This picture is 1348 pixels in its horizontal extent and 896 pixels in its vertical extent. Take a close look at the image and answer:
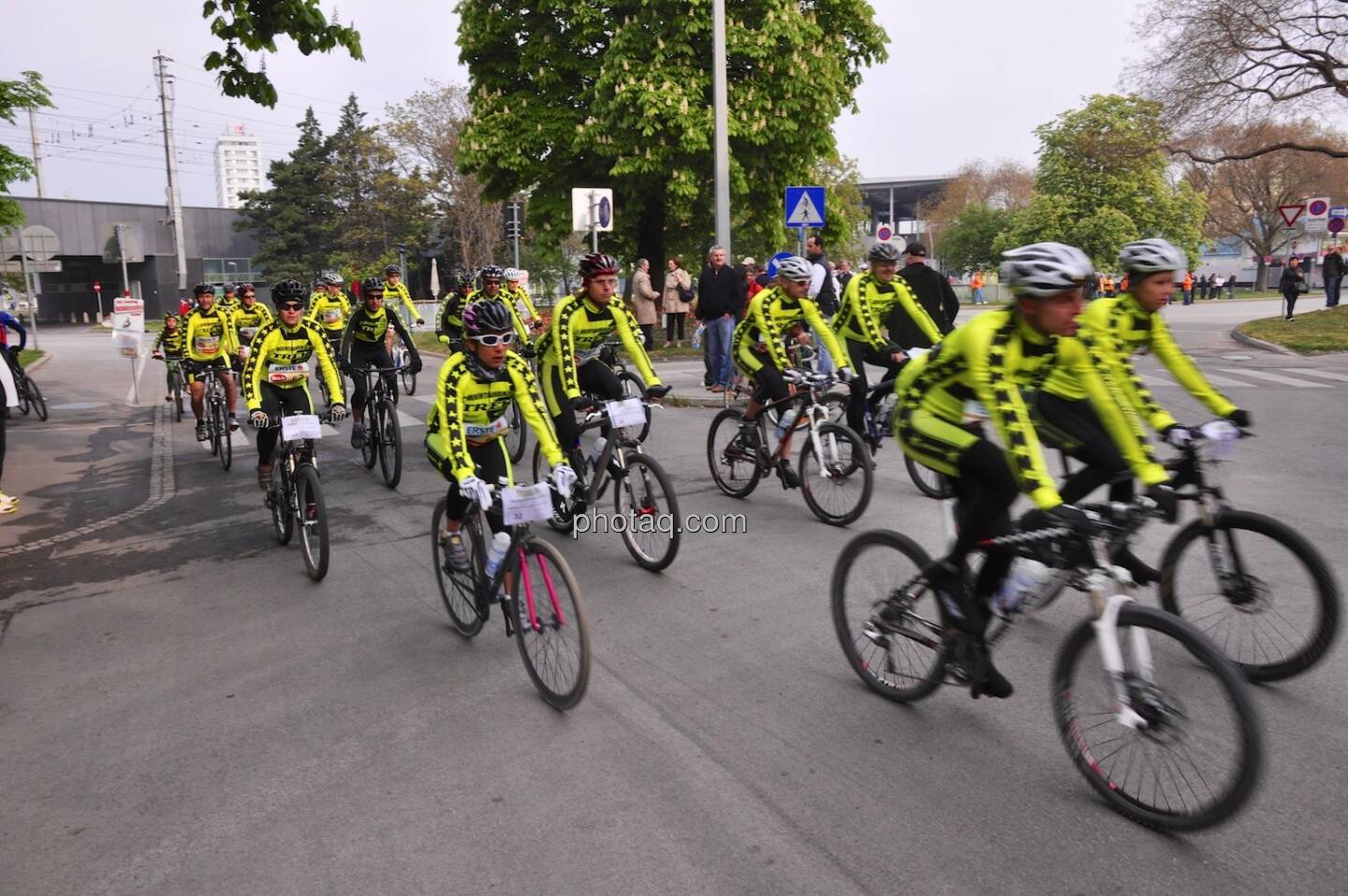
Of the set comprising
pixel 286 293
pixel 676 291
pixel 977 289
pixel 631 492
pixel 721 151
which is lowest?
pixel 631 492

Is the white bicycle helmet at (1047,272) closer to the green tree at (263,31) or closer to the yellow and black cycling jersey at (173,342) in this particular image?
the green tree at (263,31)

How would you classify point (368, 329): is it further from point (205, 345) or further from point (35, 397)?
point (35, 397)

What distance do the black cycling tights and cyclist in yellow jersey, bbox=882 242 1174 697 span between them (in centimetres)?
27

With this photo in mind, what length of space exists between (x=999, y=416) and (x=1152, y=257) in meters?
1.67

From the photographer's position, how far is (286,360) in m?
8.10

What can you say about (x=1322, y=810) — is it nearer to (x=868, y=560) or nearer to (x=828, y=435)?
(x=868, y=560)

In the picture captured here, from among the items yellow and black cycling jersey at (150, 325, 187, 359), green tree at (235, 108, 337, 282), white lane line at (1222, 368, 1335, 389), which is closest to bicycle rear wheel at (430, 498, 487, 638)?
yellow and black cycling jersey at (150, 325, 187, 359)

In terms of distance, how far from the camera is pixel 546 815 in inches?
140

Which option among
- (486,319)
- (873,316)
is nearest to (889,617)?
(486,319)

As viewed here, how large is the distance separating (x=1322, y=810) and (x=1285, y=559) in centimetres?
111

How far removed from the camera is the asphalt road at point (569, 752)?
10.6ft

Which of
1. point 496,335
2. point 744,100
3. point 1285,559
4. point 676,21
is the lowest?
point 1285,559

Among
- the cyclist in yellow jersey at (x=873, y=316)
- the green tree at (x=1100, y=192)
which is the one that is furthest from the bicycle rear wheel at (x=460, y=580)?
the green tree at (x=1100, y=192)

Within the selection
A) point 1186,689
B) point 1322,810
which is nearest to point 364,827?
point 1186,689
